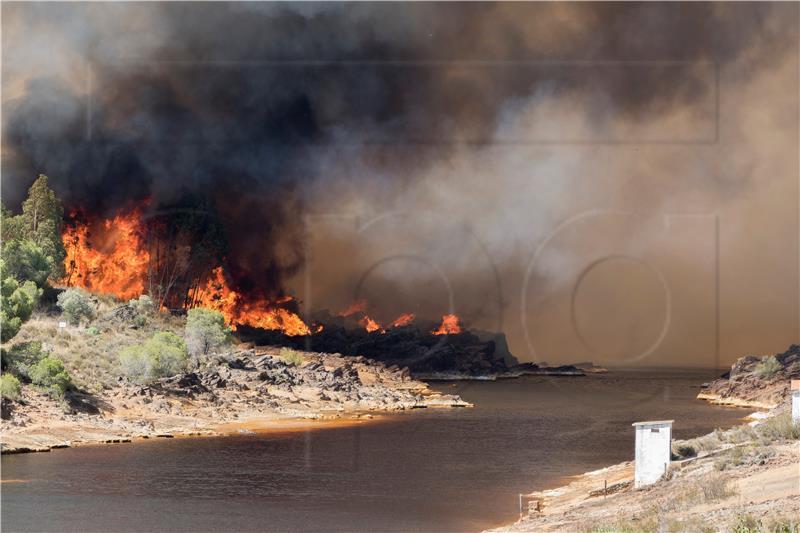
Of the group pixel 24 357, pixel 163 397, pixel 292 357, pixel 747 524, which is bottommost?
pixel 747 524

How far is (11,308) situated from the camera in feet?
343

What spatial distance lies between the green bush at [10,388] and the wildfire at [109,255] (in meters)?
80.9

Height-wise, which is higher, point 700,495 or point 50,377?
point 50,377

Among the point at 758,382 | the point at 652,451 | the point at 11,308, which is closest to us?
the point at 652,451

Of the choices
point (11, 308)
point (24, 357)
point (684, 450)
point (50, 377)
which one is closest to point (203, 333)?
point (11, 308)

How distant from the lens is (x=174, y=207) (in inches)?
7628

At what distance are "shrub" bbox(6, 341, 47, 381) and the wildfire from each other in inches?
2800

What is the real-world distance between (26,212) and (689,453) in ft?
384

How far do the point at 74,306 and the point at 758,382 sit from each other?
11459 centimetres

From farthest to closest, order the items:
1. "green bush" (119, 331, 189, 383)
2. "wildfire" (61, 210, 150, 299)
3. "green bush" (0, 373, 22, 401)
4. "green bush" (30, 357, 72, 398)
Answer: "wildfire" (61, 210, 150, 299) → "green bush" (119, 331, 189, 383) → "green bush" (30, 357, 72, 398) → "green bush" (0, 373, 22, 401)

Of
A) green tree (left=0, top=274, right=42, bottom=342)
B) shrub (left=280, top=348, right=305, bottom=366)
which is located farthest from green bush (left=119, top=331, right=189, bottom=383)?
shrub (left=280, top=348, right=305, bottom=366)

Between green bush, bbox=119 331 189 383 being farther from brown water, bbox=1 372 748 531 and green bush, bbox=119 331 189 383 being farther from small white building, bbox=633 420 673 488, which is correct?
small white building, bbox=633 420 673 488

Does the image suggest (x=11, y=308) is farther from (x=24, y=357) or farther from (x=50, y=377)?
(x=50, y=377)

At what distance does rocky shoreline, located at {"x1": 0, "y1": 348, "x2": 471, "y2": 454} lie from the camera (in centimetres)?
9269
